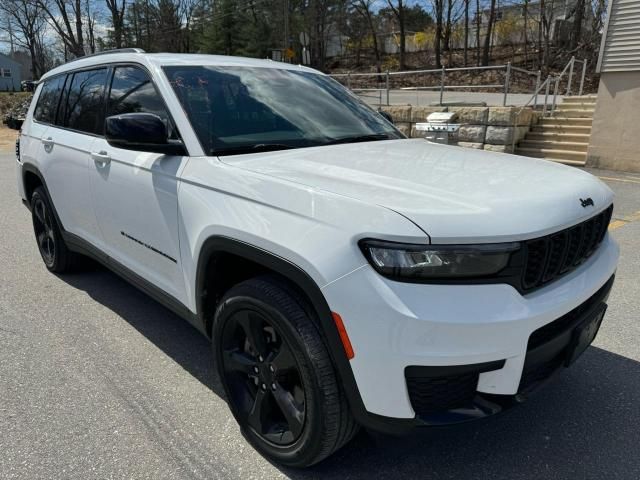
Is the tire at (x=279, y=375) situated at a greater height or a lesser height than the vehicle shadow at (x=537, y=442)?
greater

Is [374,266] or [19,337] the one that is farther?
[19,337]

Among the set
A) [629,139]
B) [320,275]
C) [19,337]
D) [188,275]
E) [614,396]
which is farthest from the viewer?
[629,139]

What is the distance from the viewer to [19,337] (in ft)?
11.4

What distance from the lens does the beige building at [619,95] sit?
10406 mm

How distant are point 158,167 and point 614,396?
2.77 m

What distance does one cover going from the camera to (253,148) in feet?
8.57

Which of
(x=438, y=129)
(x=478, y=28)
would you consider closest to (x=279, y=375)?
(x=438, y=129)

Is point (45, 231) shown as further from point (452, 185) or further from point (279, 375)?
point (452, 185)

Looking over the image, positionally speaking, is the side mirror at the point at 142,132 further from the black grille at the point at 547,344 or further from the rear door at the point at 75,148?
the black grille at the point at 547,344

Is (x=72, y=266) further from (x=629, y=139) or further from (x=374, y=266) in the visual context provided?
(x=629, y=139)

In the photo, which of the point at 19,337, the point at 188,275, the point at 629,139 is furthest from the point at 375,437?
the point at 629,139

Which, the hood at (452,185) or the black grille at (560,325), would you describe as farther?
the black grille at (560,325)

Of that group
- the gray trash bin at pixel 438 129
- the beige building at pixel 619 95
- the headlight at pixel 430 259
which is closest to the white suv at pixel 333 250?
the headlight at pixel 430 259

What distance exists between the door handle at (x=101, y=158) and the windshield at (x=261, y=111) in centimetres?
70
